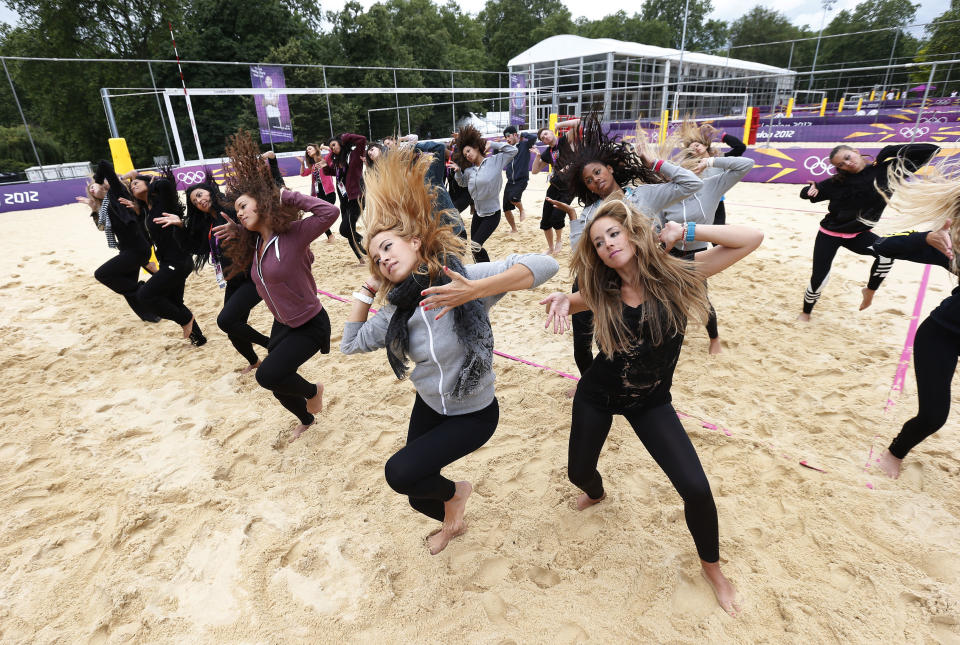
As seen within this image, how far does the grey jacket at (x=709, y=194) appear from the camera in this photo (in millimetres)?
3898

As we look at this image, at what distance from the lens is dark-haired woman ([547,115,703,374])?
3.25 meters

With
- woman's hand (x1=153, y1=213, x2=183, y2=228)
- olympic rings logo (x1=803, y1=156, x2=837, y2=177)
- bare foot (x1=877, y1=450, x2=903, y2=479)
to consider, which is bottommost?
bare foot (x1=877, y1=450, x2=903, y2=479)

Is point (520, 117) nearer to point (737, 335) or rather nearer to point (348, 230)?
point (348, 230)

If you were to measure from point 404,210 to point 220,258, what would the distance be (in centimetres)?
297

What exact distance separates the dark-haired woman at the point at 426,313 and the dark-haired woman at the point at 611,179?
1211 mm

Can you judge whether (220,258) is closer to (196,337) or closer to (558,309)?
(196,337)

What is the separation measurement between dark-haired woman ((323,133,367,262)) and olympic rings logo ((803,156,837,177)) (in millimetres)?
10443

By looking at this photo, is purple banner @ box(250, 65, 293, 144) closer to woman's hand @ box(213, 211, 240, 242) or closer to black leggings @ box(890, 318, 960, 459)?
woman's hand @ box(213, 211, 240, 242)

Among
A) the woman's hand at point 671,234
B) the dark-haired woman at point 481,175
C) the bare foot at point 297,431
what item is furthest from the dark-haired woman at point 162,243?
the woman's hand at point 671,234

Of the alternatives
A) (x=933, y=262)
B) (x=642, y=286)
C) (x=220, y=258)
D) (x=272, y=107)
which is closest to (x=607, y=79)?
(x=272, y=107)

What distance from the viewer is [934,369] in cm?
266

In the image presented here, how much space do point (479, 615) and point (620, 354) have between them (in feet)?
4.65

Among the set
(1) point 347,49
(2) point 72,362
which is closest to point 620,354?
(2) point 72,362

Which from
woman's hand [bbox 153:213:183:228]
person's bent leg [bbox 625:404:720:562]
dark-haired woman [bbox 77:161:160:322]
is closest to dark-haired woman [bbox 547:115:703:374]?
person's bent leg [bbox 625:404:720:562]
